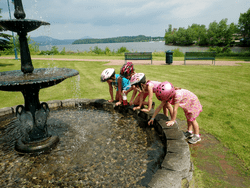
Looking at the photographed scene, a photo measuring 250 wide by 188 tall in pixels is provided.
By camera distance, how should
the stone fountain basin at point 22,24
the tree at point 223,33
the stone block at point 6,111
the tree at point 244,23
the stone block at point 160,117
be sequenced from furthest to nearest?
the tree at point 223,33 → the tree at point 244,23 → the stone block at point 6,111 → the stone block at point 160,117 → the stone fountain basin at point 22,24

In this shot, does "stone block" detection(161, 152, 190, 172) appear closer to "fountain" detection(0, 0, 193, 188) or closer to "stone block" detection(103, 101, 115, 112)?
"fountain" detection(0, 0, 193, 188)

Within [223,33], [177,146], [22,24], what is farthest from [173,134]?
[223,33]

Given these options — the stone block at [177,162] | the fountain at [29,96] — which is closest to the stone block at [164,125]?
the stone block at [177,162]

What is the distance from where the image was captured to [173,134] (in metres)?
3.37

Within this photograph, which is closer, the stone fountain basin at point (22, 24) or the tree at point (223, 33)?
the stone fountain basin at point (22, 24)

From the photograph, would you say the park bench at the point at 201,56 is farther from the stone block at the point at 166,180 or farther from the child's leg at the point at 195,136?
the stone block at the point at 166,180

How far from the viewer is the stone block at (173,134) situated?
10.6 ft

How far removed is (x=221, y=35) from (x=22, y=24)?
204ft

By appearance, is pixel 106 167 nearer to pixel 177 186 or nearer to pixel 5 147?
pixel 177 186

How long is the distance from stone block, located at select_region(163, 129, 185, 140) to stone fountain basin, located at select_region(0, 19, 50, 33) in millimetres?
3136

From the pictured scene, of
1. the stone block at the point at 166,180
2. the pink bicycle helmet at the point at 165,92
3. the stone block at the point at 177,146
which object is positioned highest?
the pink bicycle helmet at the point at 165,92

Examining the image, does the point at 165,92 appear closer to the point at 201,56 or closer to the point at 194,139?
the point at 194,139

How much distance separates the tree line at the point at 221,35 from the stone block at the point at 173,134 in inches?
1524

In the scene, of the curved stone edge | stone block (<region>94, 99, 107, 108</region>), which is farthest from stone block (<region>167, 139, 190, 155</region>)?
stone block (<region>94, 99, 107, 108</region>)
